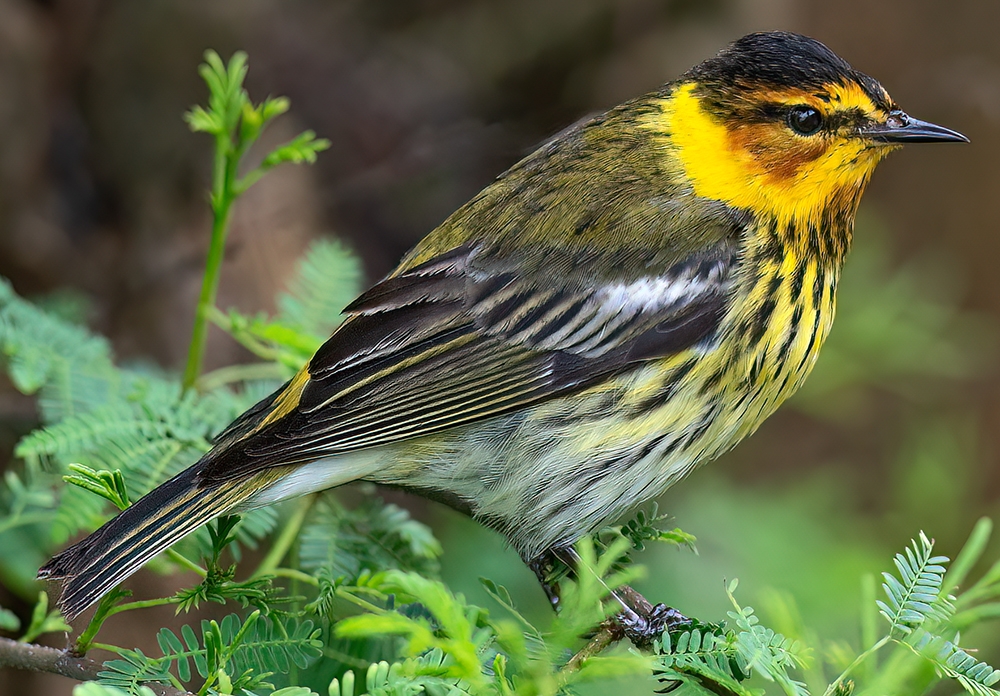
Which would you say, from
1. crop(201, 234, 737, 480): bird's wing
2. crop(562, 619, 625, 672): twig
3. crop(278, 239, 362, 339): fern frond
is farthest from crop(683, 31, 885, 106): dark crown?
crop(562, 619, 625, 672): twig

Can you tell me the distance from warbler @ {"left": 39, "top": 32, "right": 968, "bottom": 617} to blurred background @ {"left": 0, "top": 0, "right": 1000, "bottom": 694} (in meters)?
0.92

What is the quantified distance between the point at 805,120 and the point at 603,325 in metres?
0.87

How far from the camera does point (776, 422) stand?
25.2ft

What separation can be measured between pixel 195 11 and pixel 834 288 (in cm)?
355

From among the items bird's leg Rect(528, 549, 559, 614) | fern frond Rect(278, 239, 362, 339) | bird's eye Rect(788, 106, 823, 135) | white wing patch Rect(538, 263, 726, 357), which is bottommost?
bird's leg Rect(528, 549, 559, 614)

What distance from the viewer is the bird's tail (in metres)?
2.18

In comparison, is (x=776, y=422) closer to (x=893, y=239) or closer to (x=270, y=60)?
(x=893, y=239)

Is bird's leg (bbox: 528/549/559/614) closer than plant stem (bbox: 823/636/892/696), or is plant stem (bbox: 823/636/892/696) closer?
plant stem (bbox: 823/636/892/696)

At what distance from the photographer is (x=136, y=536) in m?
2.33

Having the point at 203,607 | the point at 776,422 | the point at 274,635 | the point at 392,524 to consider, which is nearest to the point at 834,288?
the point at 392,524

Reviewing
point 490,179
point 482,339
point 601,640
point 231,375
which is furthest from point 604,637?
point 490,179

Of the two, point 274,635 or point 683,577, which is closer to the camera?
point 274,635

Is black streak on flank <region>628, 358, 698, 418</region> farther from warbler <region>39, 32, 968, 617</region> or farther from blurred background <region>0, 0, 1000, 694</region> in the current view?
blurred background <region>0, 0, 1000, 694</region>

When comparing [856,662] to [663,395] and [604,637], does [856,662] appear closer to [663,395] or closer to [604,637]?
[604,637]
